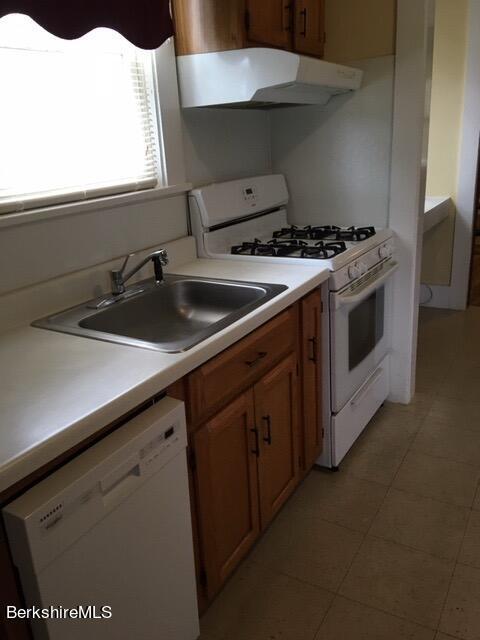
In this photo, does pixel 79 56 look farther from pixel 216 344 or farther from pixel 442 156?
pixel 442 156

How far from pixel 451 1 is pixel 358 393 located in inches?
121

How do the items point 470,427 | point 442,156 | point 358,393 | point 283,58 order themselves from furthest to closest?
point 442,156 < point 470,427 < point 358,393 < point 283,58

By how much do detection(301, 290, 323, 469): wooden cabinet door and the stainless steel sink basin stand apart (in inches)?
8.7

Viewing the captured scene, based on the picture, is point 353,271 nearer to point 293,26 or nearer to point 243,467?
point 243,467

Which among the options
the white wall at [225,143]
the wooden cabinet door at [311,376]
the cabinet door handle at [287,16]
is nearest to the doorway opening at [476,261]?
the white wall at [225,143]

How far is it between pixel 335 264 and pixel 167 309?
66 centimetres

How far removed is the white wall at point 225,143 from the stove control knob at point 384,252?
0.74m

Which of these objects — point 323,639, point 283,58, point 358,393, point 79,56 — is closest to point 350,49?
point 283,58

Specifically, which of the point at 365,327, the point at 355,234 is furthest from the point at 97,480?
the point at 355,234

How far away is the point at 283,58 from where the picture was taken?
6.40 ft

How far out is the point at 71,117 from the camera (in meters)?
1.77

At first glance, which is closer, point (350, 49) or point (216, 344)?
point (216, 344)

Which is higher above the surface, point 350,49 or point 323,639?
point 350,49

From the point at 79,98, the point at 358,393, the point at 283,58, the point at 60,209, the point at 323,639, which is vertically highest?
the point at 283,58
